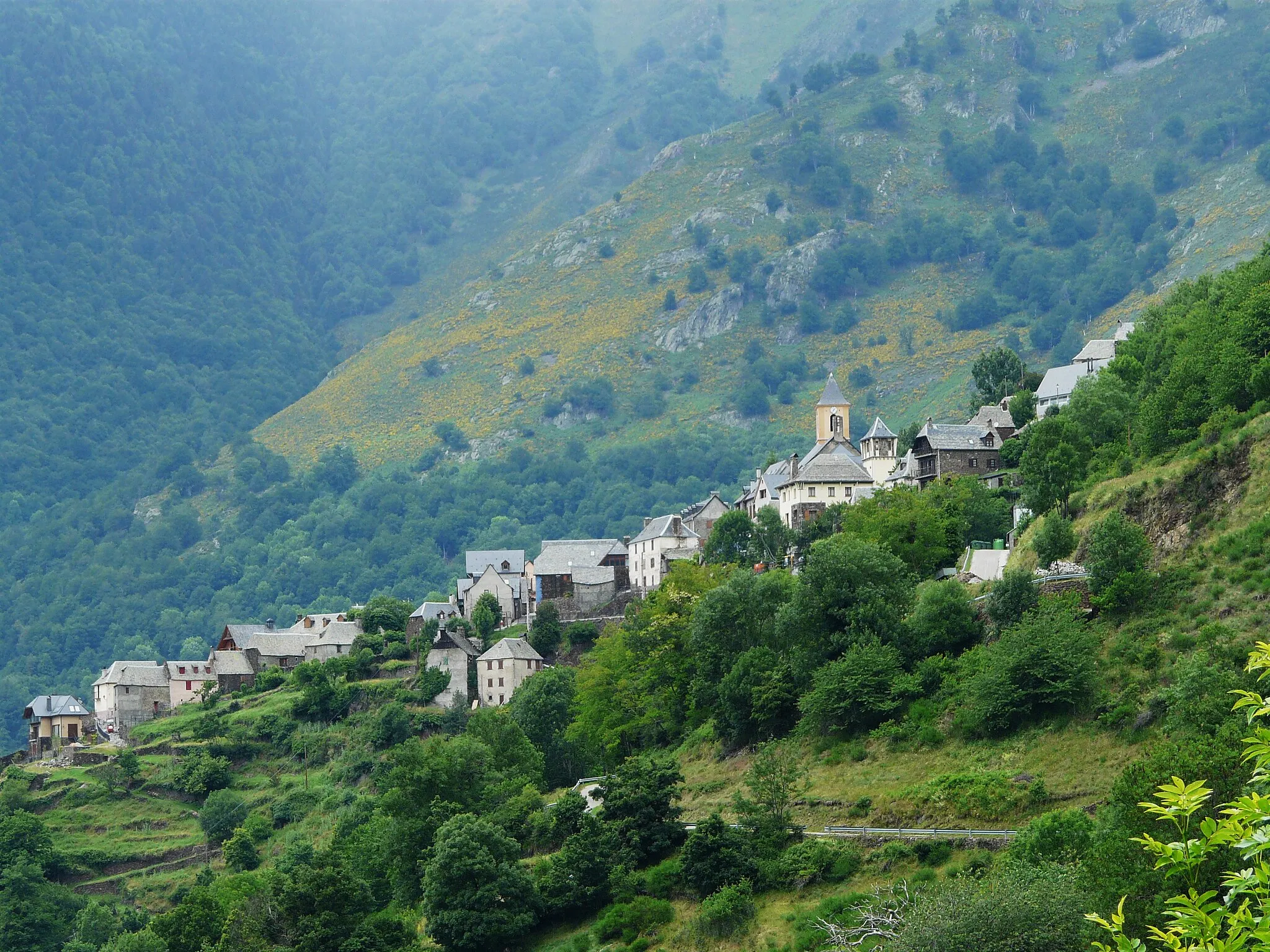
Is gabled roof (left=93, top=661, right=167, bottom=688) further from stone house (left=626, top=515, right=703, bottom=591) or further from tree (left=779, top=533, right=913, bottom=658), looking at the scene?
tree (left=779, top=533, right=913, bottom=658)

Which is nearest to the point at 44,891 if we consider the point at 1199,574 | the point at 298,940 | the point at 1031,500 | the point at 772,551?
the point at 298,940

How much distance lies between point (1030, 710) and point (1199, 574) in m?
8.45

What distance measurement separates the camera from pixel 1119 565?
73.1 m

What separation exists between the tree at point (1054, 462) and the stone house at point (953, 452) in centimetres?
2451

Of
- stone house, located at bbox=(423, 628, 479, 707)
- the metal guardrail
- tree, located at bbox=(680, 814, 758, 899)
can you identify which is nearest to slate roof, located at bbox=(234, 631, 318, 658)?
stone house, located at bbox=(423, 628, 479, 707)

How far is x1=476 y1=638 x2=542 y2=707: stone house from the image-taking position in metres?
123

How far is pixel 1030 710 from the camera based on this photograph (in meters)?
70.8

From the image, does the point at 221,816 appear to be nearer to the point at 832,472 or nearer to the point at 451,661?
the point at 451,661

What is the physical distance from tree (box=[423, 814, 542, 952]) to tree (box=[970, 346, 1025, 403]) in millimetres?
73043

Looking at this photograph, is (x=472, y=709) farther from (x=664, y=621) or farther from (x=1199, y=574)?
(x=1199, y=574)

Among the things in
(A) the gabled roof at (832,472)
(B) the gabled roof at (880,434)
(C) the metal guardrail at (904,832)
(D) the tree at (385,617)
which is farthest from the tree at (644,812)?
(D) the tree at (385,617)

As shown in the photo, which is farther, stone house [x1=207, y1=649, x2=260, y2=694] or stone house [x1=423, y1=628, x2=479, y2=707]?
stone house [x1=207, y1=649, x2=260, y2=694]

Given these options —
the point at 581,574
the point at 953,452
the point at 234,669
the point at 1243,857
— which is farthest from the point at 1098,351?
the point at 1243,857

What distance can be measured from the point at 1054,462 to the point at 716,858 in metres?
27.6
